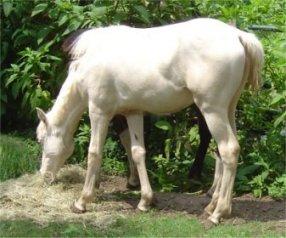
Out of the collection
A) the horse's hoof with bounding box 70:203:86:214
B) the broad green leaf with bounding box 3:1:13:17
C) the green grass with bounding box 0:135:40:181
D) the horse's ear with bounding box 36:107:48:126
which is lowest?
the green grass with bounding box 0:135:40:181

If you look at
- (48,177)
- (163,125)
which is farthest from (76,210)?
(163,125)

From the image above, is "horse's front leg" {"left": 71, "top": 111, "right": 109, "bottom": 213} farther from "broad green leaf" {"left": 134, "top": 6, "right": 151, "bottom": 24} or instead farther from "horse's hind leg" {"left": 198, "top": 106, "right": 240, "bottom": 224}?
"broad green leaf" {"left": 134, "top": 6, "right": 151, "bottom": 24}

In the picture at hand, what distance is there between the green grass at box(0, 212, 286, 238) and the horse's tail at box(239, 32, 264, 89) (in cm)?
118

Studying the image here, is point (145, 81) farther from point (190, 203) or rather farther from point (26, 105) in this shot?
point (26, 105)

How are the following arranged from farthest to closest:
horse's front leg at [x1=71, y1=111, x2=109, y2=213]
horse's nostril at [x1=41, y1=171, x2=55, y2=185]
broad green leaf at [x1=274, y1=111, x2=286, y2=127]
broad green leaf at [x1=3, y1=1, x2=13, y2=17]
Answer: broad green leaf at [x1=3, y1=1, x2=13, y2=17], horse's nostril at [x1=41, y1=171, x2=55, y2=185], broad green leaf at [x1=274, y1=111, x2=286, y2=127], horse's front leg at [x1=71, y1=111, x2=109, y2=213]

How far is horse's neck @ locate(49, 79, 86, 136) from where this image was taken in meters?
6.29

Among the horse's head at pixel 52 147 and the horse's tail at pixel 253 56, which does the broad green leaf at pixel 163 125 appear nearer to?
the horse's head at pixel 52 147

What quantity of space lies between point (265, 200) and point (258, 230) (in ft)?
2.80

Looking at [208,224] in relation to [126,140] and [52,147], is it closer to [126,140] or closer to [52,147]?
[126,140]

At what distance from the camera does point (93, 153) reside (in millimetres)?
6059

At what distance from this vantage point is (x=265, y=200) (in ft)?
20.8

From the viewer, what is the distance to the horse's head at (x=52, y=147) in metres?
6.45

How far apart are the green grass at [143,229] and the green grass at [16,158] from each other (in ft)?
5.45

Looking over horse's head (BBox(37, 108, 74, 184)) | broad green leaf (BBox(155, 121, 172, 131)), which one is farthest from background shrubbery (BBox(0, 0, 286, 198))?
horse's head (BBox(37, 108, 74, 184))
